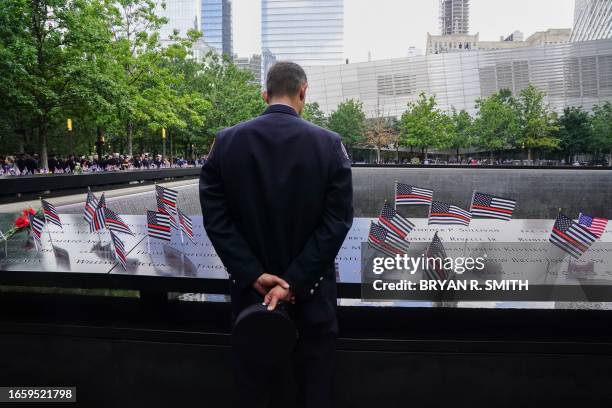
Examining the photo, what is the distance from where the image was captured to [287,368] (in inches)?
85.0

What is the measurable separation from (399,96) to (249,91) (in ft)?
113

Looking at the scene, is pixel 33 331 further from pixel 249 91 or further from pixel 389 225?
pixel 249 91

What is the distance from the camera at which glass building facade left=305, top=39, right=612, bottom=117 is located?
6725 centimetres

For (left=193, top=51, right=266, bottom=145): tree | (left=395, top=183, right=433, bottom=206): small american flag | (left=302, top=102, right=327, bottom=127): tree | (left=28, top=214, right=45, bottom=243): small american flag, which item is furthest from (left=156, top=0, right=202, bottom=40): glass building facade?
(left=28, top=214, right=45, bottom=243): small american flag

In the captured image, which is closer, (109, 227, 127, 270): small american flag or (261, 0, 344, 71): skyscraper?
(109, 227, 127, 270): small american flag

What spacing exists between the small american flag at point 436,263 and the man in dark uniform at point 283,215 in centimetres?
122

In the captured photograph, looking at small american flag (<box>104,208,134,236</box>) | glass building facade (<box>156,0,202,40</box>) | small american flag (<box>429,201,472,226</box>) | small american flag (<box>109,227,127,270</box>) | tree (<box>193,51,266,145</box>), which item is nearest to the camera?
small american flag (<box>109,227,127,270</box>)

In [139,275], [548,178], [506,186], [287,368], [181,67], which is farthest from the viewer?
[181,67]

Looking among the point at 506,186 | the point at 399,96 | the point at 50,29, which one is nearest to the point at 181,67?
the point at 50,29

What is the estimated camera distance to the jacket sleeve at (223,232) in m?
2.02

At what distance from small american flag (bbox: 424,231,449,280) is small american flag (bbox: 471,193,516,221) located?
163 centimetres

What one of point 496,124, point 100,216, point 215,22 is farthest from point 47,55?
point 215,22

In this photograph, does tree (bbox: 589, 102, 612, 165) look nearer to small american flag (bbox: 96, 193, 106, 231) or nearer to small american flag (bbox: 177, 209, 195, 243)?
small american flag (bbox: 177, 209, 195, 243)

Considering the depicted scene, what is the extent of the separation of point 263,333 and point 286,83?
3.55ft
